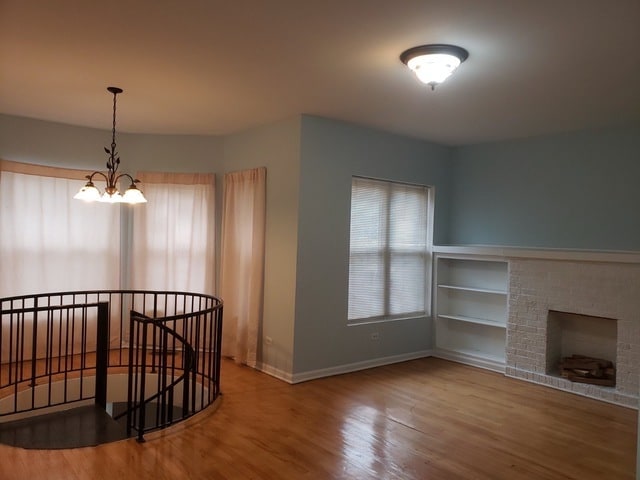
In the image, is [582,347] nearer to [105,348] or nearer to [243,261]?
[243,261]

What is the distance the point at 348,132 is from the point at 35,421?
4100 millimetres

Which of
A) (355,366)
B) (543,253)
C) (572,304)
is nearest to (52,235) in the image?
(355,366)

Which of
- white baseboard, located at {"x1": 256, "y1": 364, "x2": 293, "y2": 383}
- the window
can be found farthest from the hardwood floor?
the window

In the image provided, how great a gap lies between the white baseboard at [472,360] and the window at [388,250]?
59cm

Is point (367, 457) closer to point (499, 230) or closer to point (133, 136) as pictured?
point (499, 230)

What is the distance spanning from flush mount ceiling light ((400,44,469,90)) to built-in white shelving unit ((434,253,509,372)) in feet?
9.90

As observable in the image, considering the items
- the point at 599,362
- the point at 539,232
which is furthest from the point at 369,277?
the point at 599,362

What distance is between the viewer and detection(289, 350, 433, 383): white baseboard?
4.96 meters

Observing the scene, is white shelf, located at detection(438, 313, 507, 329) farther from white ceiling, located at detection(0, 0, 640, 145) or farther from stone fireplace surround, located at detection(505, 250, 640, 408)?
white ceiling, located at detection(0, 0, 640, 145)

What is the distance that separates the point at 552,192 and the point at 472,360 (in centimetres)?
223

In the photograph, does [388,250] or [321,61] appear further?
[388,250]

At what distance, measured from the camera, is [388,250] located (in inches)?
231

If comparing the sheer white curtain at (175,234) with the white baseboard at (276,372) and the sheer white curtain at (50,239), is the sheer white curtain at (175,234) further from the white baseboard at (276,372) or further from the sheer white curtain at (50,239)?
the white baseboard at (276,372)

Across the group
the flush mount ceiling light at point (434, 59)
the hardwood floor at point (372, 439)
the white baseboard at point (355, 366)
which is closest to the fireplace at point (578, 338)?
the hardwood floor at point (372, 439)
